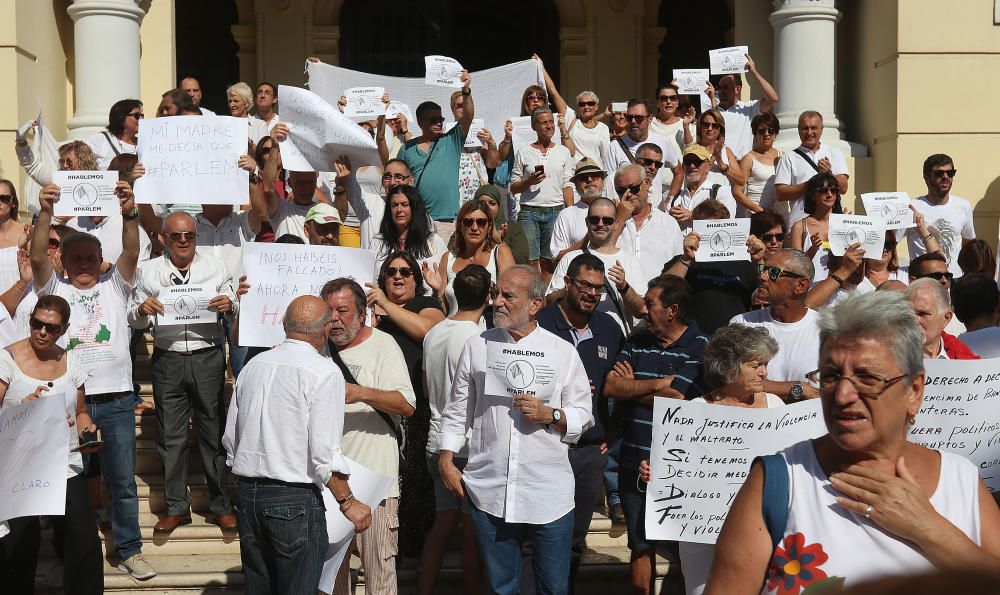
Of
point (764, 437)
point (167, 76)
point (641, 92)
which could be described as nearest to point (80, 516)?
point (764, 437)

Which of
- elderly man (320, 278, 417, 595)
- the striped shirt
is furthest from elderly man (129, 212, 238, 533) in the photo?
the striped shirt

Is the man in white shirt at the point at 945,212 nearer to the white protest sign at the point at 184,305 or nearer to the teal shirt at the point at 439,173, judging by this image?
the teal shirt at the point at 439,173

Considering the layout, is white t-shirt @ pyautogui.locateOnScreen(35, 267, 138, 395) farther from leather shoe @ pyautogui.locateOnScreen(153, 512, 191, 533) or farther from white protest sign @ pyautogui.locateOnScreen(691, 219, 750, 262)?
white protest sign @ pyautogui.locateOnScreen(691, 219, 750, 262)

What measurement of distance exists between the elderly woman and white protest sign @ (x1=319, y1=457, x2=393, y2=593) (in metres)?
3.38

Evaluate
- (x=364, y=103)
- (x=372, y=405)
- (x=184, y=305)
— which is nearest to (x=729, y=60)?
(x=364, y=103)

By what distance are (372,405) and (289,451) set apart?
0.85 meters

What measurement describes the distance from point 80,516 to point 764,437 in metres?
3.63

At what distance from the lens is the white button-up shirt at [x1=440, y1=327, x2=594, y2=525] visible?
19.1ft

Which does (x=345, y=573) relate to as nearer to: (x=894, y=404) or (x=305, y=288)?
(x=305, y=288)

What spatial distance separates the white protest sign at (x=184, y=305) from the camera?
744cm

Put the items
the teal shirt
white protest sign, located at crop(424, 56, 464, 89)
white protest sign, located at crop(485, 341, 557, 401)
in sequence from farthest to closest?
white protest sign, located at crop(424, 56, 464, 89) → the teal shirt → white protest sign, located at crop(485, 341, 557, 401)

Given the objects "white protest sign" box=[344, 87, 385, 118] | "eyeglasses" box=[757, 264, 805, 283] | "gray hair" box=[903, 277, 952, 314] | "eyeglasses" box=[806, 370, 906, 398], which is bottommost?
"eyeglasses" box=[806, 370, 906, 398]

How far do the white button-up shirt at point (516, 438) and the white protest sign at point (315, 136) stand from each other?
2.96 meters

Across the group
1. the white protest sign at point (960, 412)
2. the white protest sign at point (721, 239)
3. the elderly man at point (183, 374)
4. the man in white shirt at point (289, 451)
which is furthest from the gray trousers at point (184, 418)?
the white protest sign at point (960, 412)
